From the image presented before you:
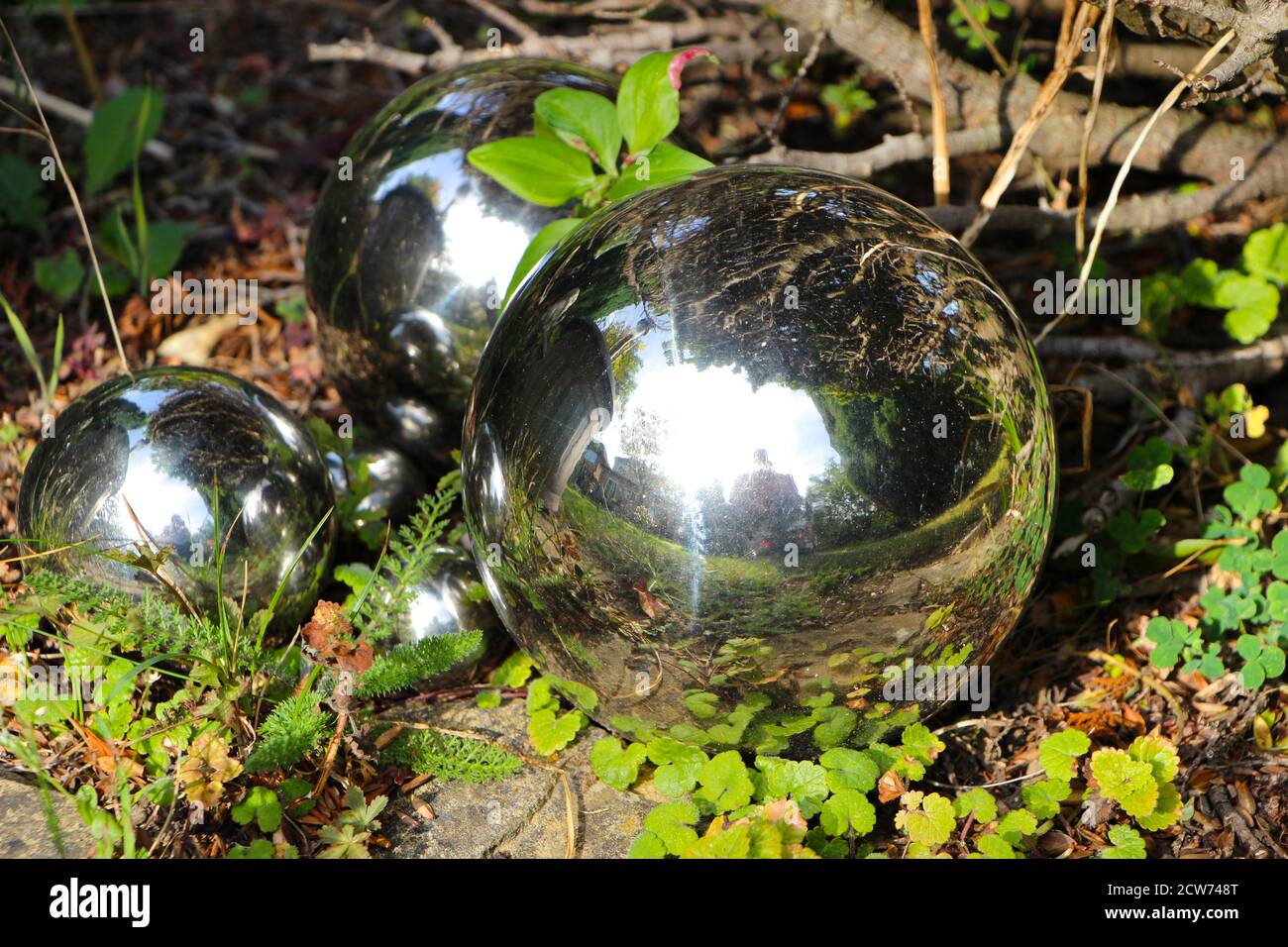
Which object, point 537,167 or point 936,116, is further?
point 936,116

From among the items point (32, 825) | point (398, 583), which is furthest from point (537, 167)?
point (32, 825)

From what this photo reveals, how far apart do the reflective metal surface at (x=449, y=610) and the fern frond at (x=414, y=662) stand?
0.42ft

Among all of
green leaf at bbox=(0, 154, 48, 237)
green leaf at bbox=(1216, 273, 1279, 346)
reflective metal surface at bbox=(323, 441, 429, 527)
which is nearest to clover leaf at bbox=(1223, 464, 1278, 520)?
green leaf at bbox=(1216, 273, 1279, 346)

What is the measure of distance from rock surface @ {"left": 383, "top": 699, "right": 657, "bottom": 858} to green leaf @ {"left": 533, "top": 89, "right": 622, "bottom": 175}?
142cm

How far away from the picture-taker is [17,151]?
4723 mm

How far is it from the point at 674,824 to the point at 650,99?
5.40 feet

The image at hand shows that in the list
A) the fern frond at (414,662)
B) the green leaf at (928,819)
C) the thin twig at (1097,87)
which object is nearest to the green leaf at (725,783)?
the green leaf at (928,819)

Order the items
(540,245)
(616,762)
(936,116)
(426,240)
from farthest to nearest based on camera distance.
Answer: (936,116) < (426,240) < (540,245) < (616,762)

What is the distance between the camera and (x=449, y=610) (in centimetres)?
277

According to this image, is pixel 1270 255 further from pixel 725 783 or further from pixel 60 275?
pixel 60 275

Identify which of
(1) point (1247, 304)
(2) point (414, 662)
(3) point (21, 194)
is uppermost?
(3) point (21, 194)

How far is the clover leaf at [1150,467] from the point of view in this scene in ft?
9.80

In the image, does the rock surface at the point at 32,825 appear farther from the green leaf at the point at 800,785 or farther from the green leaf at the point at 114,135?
the green leaf at the point at 114,135
